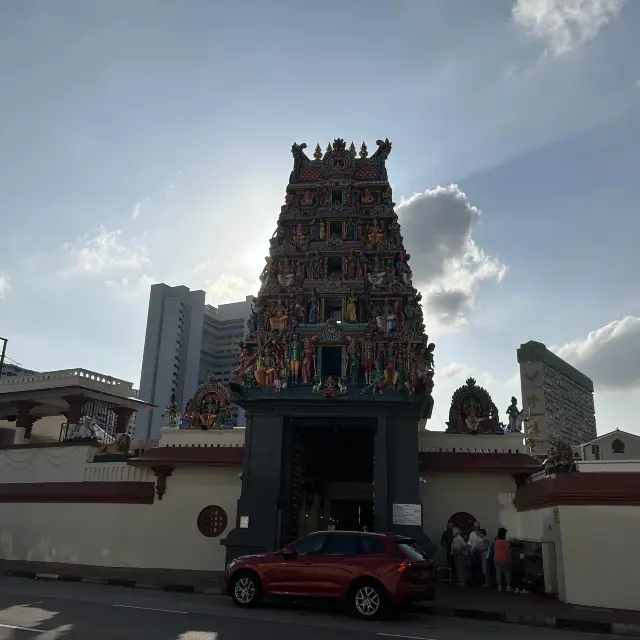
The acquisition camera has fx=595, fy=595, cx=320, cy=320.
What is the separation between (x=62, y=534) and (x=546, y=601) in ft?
55.3

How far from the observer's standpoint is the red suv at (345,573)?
436 inches

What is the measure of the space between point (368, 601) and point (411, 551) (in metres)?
1.28

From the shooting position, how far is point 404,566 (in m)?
11.1

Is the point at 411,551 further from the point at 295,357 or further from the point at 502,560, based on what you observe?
the point at 295,357

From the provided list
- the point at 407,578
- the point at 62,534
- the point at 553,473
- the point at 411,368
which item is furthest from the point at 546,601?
the point at 62,534

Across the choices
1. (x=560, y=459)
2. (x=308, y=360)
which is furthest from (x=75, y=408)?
(x=560, y=459)

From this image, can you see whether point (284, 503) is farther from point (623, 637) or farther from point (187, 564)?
point (623, 637)

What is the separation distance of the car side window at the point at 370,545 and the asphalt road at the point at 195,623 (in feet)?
4.06

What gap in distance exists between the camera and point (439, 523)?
20.4 m

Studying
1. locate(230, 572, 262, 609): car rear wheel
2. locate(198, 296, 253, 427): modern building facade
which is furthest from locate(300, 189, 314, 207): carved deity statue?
locate(198, 296, 253, 427): modern building facade

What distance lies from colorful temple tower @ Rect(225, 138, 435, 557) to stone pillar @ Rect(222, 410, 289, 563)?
0.03 m

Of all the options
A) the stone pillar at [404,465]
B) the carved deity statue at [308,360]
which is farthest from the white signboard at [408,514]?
the carved deity statue at [308,360]

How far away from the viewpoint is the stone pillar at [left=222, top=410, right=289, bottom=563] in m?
17.7

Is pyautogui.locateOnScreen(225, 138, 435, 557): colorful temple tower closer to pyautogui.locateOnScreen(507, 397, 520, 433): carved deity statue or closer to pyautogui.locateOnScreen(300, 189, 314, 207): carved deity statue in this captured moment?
pyautogui.locateOnScreen(300, 189, 314, 207): carved deity statue
